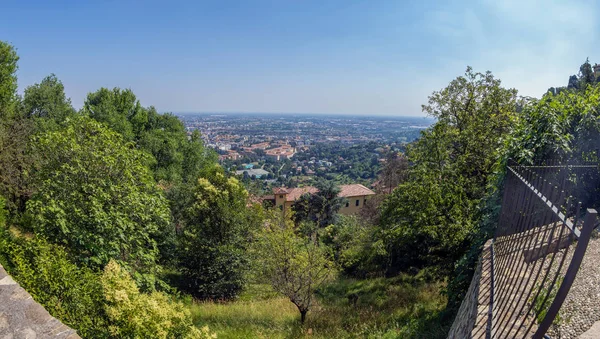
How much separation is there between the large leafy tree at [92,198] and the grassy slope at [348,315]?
118 inches

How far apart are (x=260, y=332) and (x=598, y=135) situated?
27.5 feet

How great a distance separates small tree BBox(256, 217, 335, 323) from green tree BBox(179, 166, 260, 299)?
11.2 feet

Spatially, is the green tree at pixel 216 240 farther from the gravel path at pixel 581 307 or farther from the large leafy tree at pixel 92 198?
the gravel path at pixel 581 307

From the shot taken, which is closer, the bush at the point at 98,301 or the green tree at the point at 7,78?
the bush at the point at 98,301

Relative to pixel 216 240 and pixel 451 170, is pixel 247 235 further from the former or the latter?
pixel 451 170

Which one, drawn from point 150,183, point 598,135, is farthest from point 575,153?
point 150,183

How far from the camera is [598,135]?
Answer: 542 centimetres

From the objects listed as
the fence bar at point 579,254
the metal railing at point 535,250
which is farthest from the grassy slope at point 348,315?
the fence bar at point 579,254

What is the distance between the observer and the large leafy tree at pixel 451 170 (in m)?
8.16

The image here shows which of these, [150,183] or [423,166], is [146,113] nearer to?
[150,183]

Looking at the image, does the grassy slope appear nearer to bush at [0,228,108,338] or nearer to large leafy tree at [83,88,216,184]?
bush at [0,228,108,338]

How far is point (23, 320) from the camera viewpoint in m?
3.28

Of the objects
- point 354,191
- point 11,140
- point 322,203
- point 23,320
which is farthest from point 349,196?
point 23,320

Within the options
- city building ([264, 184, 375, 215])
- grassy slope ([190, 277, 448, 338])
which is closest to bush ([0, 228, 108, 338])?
grassy slope ([190, 277, 448, 338])
